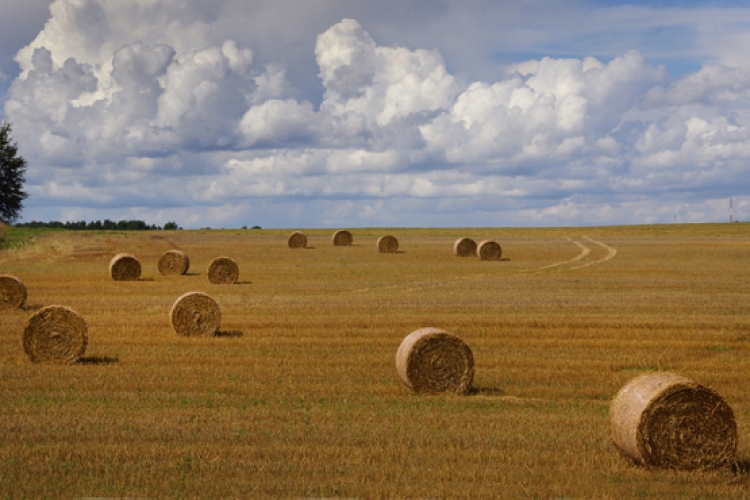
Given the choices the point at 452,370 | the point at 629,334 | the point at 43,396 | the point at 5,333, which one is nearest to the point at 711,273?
the point at 629,334

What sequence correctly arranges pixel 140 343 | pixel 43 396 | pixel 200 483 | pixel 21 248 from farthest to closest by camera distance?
1. pixel 21 248
2. pixel 140 343
3. pixel 43 396
4. pixel 200 483

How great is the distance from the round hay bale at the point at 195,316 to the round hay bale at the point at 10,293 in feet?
23.2

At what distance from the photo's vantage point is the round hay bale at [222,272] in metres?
35.5

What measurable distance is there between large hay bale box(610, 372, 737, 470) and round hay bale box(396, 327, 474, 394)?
5172 millimetres

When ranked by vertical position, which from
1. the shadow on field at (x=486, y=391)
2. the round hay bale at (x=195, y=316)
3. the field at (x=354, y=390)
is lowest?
the shadow on field at (x=486, y=391)

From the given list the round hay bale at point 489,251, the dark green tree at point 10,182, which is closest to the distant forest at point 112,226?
the dark green tree at point 10,182

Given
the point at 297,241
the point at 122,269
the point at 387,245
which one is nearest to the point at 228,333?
the point at 122,269

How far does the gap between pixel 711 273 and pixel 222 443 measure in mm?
34104

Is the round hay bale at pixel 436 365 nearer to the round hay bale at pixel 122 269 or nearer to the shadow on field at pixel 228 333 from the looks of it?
the shadow on field at pixel 228 333

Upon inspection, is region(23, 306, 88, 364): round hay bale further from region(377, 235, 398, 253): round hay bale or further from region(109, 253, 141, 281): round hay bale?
region(377, 235, 398, 253): round hay bale

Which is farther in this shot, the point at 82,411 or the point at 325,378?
the point at 325,378

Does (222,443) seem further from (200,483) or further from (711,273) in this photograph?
(711,273)

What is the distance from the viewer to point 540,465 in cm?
1036

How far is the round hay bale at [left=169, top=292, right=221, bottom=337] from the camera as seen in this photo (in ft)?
72.0
